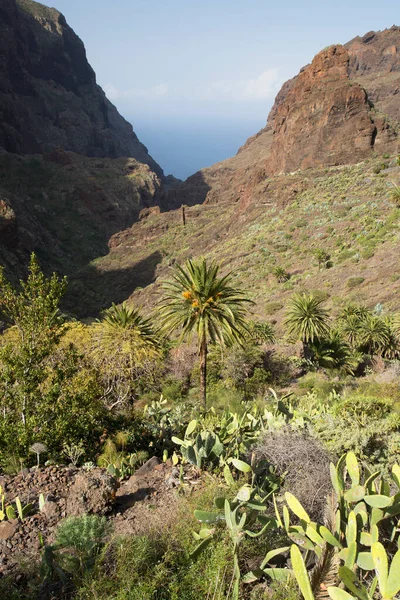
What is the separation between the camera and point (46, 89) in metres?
134

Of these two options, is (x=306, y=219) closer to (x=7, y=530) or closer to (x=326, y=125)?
(x=326, y=125)

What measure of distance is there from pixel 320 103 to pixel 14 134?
243 ft

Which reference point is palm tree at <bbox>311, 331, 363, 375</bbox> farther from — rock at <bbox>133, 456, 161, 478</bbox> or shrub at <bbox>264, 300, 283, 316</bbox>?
rock at <bbox>133, 456, 161, 478</bbox>

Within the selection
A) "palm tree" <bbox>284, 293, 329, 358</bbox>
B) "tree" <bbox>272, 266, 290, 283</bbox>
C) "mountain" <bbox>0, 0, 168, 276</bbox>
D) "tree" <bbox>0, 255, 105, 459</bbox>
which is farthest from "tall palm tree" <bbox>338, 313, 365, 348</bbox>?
"mountain" <bbox>0, 0, 168, 276</bbox>

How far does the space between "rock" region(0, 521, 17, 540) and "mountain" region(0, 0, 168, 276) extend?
5356cm

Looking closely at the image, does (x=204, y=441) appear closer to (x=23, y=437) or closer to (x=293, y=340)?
(x=23, y=437)

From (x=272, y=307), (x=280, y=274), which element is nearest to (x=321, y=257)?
(x=280, y=274)

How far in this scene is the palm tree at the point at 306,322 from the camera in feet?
70.8

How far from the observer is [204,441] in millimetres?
7355

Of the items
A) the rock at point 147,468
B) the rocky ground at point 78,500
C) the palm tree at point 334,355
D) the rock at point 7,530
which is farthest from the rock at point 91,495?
the palm tree at point 334,355

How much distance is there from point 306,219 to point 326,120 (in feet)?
74.3

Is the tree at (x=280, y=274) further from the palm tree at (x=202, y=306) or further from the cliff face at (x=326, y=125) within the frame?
the cliff face at (x=326, y=125)

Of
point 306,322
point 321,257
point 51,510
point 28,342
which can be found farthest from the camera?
point 321,257

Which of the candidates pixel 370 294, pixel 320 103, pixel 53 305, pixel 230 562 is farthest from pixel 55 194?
pixel 230 562
